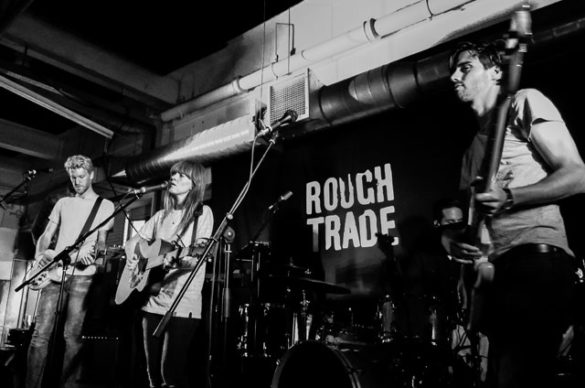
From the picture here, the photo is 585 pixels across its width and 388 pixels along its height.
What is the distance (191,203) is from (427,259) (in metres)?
2.41

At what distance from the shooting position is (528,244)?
156cm

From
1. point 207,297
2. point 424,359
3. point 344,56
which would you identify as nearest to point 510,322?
point 424,359

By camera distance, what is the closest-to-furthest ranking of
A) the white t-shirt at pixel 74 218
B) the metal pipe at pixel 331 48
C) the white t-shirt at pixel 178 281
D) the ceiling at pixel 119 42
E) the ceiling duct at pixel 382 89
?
the white t-shirt at pixel 178 281, the ceiling duct at pixel 382 89, the white t-shirt at pixel 74 218, the metal pipe at pixel 331 48, the ceiling at pixel 119 42

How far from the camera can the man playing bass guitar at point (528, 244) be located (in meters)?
1.44

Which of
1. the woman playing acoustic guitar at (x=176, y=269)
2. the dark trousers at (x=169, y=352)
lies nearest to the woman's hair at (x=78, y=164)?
the woman playing acoustic guitar at (x=176, y=269)

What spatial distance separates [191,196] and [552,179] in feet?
9.67

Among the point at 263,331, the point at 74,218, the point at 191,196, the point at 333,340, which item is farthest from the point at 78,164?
the point at 333,340

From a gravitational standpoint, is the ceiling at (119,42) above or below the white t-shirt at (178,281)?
above

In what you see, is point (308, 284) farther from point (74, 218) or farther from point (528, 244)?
point (528, 244)

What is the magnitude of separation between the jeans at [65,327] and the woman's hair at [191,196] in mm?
1071

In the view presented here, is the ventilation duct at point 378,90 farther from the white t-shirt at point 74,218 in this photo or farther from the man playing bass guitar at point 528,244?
the man playing bass guitar at point 528,244

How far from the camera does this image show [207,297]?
545 cm

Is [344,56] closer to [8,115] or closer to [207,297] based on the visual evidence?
[207,297]

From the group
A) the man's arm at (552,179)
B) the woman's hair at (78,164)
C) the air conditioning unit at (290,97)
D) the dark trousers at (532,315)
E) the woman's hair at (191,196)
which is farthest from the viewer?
the air conditioning unit at (290,97)
